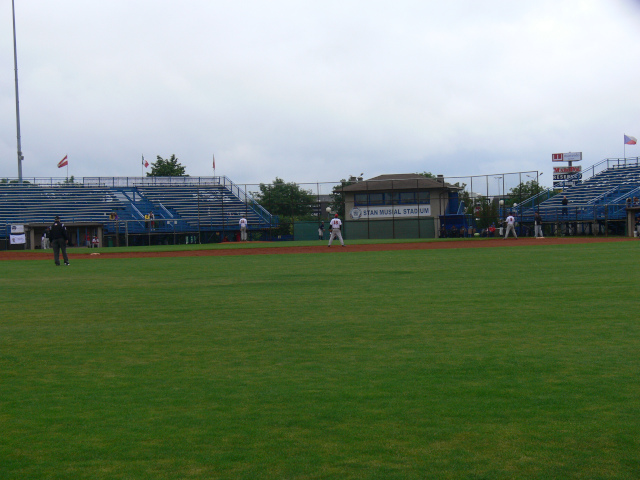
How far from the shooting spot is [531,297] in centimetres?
1010

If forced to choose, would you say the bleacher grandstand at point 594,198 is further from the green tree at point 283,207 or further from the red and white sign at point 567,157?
the red and white sign at point 567,157

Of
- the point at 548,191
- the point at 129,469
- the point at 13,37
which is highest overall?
the point at 13,37

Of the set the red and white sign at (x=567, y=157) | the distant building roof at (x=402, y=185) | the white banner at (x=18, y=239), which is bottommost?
the white banner at (x=18, y=239)

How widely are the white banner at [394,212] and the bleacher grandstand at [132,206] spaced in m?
7.29

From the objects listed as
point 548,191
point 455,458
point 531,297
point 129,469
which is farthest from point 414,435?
point 548,191

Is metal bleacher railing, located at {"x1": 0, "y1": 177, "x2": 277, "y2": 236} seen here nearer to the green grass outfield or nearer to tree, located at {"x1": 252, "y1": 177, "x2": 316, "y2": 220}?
tree, located at {"x1": 252, "y1": 177, "x2": 316, "y2": 220}

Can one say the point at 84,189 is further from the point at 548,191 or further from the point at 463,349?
the point at 463,349

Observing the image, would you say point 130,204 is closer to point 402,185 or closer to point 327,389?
point 402,185

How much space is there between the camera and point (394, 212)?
180 ft

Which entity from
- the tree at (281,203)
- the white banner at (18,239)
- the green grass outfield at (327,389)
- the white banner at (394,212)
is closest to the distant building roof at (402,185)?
the white banner at (394,212)

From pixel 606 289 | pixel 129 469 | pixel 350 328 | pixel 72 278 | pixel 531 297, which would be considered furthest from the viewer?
pixel 72 278

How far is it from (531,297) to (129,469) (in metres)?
7.73

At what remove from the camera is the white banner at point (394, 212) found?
179 feet

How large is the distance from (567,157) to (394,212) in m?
58.7
